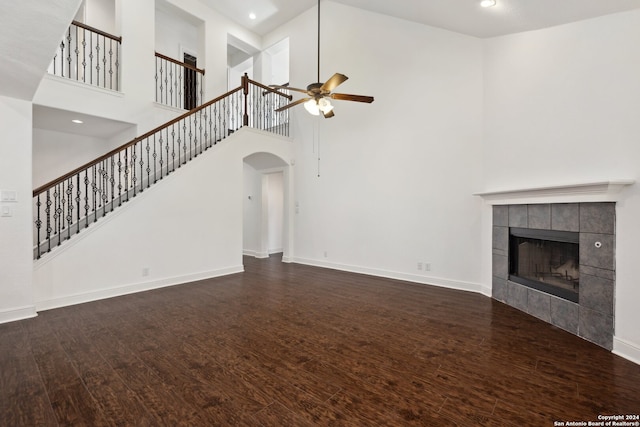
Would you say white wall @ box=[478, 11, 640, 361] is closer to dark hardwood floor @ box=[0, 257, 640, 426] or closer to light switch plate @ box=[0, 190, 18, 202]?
dark hardwood floor @ box=[0, 257, 640, 426]

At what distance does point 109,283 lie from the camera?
412cm

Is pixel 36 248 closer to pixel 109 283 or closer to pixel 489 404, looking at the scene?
pixel 109 283

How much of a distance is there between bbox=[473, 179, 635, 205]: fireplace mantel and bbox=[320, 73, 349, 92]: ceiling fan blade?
2.56 metres

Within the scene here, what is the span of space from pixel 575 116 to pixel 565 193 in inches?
32.3

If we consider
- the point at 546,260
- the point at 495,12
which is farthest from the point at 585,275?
the point at 495,12

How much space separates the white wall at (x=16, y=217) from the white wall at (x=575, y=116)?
6.07 metres

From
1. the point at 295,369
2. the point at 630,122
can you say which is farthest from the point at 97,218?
the point at 630,122

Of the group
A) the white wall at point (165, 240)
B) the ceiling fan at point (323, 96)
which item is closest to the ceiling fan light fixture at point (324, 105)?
the ceiling fan at point (323, 96)

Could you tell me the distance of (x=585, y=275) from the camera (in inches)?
111

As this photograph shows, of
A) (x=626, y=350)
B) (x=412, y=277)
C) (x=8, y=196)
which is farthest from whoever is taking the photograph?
(x=412, y=277)

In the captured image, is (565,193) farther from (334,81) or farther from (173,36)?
(173,36)

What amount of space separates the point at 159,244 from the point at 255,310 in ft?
7.20

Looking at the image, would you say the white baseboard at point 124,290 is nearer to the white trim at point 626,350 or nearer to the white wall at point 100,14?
the white trim at point 626,350

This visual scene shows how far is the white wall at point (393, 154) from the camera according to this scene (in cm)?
454
